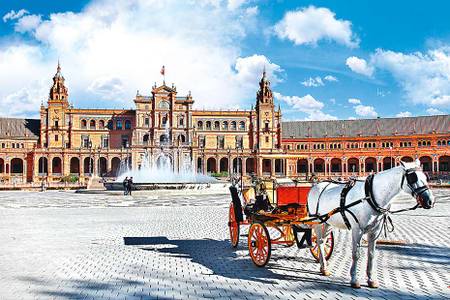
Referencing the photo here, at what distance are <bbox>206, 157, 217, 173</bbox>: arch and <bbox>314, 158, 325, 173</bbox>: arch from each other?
71.2ft

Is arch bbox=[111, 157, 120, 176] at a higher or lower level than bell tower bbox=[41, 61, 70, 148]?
lower

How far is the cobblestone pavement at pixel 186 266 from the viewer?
799 centimetres

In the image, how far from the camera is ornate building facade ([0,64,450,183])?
80.4 metres

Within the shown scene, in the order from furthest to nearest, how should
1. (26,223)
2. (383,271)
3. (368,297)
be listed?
(26,223) < (383,271) < (368,297)

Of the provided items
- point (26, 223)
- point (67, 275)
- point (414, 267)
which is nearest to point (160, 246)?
point (67, 275)

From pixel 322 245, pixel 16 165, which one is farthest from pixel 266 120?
pixel 322 245

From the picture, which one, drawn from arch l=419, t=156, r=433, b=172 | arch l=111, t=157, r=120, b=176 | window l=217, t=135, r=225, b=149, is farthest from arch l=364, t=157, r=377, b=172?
arch l=111, t=157, r=120, b=176

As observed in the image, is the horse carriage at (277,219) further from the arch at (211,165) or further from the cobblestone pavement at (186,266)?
the arch at (211,165)

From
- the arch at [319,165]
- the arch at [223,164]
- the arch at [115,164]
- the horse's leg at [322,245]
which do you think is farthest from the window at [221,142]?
the horse's leg at [322,245]

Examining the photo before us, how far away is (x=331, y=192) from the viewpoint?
30.0 feet

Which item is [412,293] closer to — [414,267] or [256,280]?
[414,267]

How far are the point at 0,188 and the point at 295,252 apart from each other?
50.3 metres

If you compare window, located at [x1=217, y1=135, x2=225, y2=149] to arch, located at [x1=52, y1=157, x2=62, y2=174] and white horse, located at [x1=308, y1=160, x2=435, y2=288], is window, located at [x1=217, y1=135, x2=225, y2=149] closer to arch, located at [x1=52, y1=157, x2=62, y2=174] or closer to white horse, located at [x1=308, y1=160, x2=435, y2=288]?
arch, located at [x1=52, y1=157, x2=62, y2=174]

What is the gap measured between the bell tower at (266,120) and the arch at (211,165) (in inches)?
374
